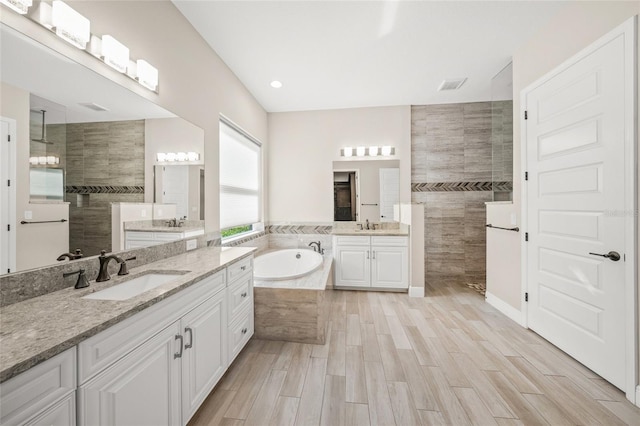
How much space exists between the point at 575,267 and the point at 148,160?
3309 millimetres

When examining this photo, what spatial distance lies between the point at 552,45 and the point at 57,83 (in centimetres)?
359

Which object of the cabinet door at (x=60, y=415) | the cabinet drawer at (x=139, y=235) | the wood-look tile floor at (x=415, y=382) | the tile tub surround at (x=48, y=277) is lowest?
the wood-look tile floor at (x=415, y=382)

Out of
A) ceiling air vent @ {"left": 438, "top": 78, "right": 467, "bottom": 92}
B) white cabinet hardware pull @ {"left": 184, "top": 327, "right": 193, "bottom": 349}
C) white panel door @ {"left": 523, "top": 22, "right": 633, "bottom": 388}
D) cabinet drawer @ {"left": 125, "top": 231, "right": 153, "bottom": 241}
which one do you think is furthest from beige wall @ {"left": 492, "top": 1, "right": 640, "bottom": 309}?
cabinet drawer @ {"left": 125, "top": 231, "right": 153, "bottom": 241}

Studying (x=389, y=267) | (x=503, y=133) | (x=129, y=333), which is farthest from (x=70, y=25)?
(x=503, y=133)

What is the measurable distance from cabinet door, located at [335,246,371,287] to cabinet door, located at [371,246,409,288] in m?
0.09

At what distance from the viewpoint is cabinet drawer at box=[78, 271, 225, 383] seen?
0.86m

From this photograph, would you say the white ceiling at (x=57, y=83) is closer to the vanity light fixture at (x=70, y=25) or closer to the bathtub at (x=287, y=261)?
the vanity light fixture at (x=70, y=25)

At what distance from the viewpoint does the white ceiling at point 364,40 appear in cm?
217

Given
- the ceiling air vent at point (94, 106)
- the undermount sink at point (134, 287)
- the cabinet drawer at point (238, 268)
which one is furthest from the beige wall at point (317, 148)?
the ceiling air vent at point (94, 106)

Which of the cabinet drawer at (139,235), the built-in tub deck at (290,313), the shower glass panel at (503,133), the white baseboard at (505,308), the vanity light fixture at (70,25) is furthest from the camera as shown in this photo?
the shower glass panel at (503,133)

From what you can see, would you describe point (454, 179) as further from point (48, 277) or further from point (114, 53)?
point (48, 277)

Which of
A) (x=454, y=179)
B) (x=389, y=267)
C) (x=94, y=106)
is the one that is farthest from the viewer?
(x=454, y=179)

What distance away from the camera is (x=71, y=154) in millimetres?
1346

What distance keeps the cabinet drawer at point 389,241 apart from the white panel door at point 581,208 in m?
Answer: 1.45
